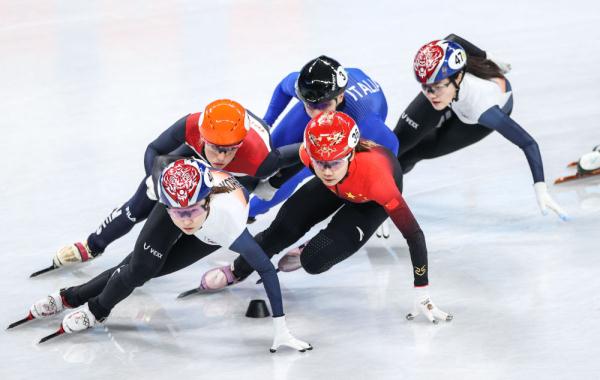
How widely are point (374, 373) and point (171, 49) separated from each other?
6396 mm

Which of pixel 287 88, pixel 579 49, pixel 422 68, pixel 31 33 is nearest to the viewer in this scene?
pixel 422 68

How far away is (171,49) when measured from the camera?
10680 millimetres

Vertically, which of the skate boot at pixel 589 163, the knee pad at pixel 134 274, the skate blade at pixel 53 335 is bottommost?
the skate boot at pixel 589 163

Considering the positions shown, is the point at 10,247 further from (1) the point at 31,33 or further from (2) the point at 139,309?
(1) the point at 31,33

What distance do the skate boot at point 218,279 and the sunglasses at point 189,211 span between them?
933 millimetres

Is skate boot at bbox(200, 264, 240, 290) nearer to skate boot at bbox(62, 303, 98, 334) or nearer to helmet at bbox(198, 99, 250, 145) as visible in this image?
skate boot at bbox(62, 303, 98, 334)

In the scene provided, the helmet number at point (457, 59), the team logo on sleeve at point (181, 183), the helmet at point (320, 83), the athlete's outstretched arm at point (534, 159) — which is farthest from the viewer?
the athlete's outstretched arm at point (534, 159)

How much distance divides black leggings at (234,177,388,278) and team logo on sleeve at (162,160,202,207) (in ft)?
3.21

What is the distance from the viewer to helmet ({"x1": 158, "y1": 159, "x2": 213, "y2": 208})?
190 inches

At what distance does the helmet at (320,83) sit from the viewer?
577 cm

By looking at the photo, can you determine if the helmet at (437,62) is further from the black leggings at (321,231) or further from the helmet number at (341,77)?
the black leggings at (321,231)

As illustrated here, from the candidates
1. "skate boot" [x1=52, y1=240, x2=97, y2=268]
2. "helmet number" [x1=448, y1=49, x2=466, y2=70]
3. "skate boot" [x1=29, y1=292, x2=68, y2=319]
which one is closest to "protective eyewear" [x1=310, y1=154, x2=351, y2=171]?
"helmet number" [x1=448, y1=49, x2=466, y2=70]

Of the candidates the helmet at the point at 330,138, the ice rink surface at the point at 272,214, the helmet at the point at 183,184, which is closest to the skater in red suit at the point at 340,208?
the helmet at the point at 330,138

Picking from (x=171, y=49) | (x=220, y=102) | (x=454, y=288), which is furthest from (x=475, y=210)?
(x=171, y=49)
